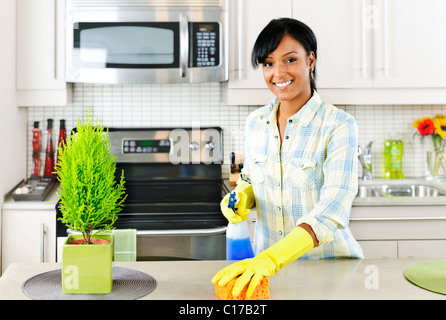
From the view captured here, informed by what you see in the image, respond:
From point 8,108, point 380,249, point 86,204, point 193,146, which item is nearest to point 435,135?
point 380,249

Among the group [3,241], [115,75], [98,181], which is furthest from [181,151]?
[98,181]

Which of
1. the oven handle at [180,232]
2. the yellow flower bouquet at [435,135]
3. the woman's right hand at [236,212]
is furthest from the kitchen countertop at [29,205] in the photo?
the yellow flower bouquet at [435,135]

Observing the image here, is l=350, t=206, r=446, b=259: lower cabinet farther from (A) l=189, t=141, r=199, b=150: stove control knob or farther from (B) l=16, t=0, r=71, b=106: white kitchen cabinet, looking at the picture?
(B) l=16, t=0, r=71, b=106: white kitchen cabinet

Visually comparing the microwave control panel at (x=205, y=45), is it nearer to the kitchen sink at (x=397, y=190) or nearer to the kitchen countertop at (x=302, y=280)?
the kitchen sink at (x=397, y=190)

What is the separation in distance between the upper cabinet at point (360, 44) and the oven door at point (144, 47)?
0.50 feet

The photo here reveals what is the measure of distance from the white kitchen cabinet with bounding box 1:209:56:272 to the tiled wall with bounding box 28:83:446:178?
0.62m

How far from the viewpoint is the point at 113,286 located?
4.61 feet

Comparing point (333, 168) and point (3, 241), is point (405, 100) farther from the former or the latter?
point (3, 241)

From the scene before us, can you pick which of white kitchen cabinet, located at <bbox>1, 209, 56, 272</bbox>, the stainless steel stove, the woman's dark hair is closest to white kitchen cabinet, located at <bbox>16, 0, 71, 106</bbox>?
the stainless steel stove

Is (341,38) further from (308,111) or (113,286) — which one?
(113,286)

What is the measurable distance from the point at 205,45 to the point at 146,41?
0.31 meters

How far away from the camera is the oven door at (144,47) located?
287 centimetres

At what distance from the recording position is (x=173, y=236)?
8.64 feet

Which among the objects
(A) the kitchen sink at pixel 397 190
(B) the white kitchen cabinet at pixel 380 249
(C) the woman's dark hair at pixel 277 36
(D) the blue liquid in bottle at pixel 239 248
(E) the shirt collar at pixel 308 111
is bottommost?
(B) the white kitchen cabinet at pixel 380 249
